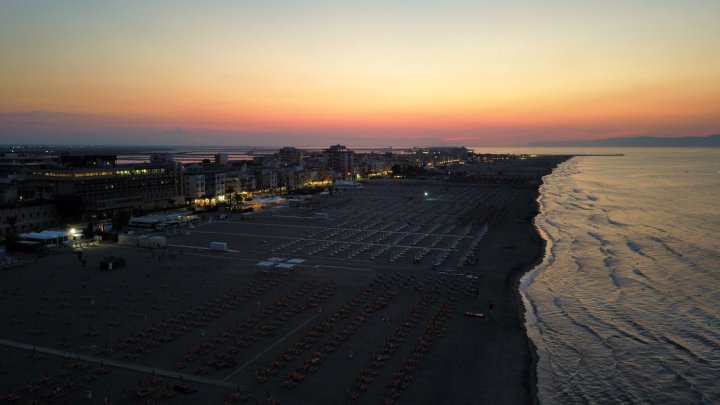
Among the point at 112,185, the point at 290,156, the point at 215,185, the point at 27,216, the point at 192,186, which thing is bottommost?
the point at 27,216

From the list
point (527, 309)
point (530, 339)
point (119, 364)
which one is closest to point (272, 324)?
point (119, 364)

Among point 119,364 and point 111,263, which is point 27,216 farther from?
point 119,364

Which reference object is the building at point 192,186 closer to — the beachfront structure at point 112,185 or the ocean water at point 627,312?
the beachfront structure at point 112,185

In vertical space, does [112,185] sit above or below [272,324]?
above

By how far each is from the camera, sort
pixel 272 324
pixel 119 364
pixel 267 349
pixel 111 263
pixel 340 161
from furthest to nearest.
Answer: pixel 340 161 → pixel 111 263 → pixel 272 324 → pixel 267 349 → pixel 119 364

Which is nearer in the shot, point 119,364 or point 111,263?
point 119,364

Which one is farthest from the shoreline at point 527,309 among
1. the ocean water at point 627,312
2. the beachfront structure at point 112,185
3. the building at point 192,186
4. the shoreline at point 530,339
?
the building at point 192,186

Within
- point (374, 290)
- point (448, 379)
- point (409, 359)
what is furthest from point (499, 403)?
point (374, 290)
